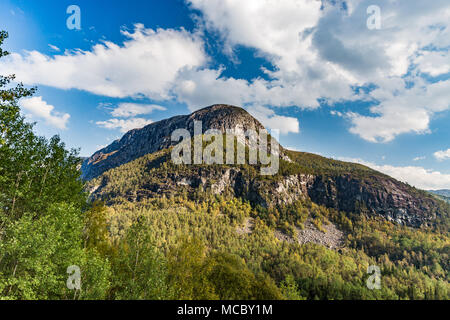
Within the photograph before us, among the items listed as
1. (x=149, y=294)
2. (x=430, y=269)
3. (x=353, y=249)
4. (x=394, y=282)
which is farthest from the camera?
(x=353, y=249)

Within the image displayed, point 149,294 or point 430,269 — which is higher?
point 149,294

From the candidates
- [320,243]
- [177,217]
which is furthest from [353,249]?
[177,217]

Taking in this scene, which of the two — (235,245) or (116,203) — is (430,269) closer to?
(235,245)

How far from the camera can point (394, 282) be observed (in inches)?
4786
